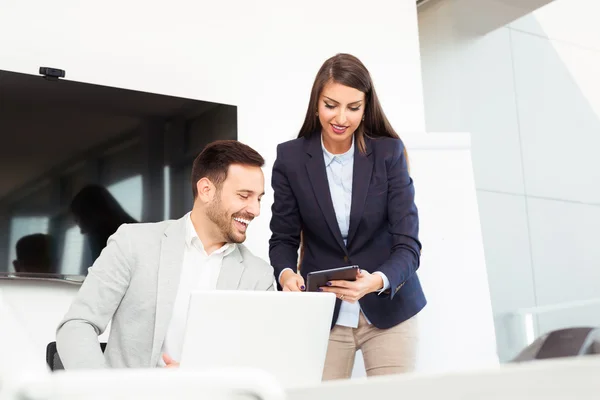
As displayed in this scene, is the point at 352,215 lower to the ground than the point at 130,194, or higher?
lower

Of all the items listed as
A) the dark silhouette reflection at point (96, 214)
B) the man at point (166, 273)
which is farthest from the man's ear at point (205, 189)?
the dark silhouette reflection at point (96, 214)

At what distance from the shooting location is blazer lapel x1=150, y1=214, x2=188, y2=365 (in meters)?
1.78

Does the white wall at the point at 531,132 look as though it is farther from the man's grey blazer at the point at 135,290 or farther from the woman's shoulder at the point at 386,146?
the man's grey blazer at the point at 135,290

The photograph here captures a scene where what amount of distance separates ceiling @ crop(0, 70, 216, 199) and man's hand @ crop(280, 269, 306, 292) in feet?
3.94

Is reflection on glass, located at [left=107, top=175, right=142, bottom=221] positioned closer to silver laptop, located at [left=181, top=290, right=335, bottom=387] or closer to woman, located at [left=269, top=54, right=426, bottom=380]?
woman, located at [left=269, top=54, right=426, bottom=380]

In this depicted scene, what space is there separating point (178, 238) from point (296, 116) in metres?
1.60

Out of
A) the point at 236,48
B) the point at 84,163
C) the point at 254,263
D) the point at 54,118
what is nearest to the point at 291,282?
the point at 254,263

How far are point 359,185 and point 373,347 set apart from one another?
452 mm

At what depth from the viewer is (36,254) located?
2615 mm

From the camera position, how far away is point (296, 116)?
135 inches

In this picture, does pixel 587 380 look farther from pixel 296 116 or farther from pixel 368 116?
pixel 296 116

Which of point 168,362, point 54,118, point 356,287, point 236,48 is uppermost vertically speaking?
point 236,48

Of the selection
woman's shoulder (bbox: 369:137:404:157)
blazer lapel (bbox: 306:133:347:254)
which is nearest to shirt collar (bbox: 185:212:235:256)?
blazer lapel (bbox: 306:133:347:254)

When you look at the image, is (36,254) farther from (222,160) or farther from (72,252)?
(222,160)
